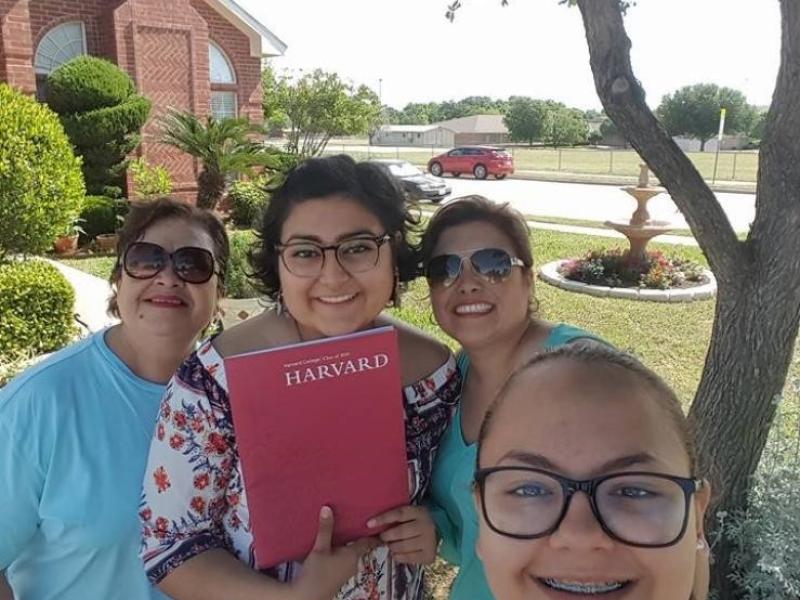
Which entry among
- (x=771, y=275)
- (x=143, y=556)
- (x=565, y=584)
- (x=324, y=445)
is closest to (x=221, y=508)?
(x=143, y=556)

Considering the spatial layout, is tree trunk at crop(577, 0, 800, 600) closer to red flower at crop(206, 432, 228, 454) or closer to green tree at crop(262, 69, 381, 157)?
red flower at crop(206, 432, 228, 454)

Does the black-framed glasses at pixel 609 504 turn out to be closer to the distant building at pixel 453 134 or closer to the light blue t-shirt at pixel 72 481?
the light blue t-shirt at pixel 72 481

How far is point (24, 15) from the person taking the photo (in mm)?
12930

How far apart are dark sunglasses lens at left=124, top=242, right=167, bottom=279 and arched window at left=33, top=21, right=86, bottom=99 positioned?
14.1m

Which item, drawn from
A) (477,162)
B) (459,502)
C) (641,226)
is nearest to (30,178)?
(459,502)

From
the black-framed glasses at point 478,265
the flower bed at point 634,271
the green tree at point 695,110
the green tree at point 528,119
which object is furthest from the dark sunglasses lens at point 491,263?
the green tree at point 528,119

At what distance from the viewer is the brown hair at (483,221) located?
1.89 metres

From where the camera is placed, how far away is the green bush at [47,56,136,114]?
43.9 ft

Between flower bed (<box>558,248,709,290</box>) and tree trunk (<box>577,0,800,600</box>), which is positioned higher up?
tree trunk (<box>577,0,800,600</box>)

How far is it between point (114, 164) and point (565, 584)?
1507 centimetres

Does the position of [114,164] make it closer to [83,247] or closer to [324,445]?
[83,247]

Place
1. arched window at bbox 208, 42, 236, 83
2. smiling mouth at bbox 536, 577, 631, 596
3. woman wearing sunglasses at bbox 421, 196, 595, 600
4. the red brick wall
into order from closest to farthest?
smiling mouth at bbox 536, 577, 631, 596 → woman wearing sunglasses at bbox 421, 196, 595, 600 → the red brick wall → arched window at bbox 208, 42, 236, 83

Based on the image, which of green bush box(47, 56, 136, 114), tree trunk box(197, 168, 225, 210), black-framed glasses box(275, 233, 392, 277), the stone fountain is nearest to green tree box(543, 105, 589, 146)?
tree trunk box(197, 168, 225, 210)

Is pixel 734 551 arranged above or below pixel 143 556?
below
